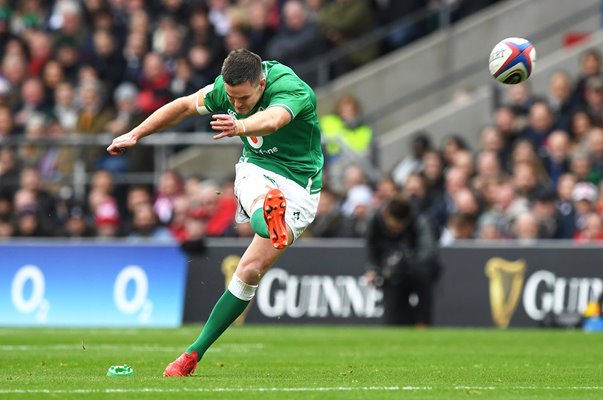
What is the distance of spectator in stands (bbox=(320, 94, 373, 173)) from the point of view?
71.1 ft

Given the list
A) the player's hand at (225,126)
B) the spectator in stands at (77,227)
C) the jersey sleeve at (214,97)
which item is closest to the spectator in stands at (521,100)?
the spectator in stands at (77,227)

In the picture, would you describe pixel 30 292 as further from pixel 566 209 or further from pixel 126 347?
pixel 566 209

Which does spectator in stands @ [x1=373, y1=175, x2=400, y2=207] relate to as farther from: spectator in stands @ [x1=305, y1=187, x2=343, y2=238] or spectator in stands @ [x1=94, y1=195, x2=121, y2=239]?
spectator in stands @ [x1=94, y1=195, x2=121, y2=239]

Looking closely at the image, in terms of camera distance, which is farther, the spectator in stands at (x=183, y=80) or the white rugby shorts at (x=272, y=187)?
the spectator in stands at (x=183, y=80)

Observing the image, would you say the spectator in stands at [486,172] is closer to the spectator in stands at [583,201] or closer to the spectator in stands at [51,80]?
the spectator in stands at [583,201]

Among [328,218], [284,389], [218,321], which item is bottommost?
[284,389]

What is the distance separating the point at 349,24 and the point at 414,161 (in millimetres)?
4102

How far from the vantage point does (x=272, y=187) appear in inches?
414

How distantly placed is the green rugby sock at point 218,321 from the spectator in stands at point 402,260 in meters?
7.50

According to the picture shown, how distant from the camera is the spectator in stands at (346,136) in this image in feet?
71.1

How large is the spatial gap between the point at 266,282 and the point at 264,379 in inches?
363

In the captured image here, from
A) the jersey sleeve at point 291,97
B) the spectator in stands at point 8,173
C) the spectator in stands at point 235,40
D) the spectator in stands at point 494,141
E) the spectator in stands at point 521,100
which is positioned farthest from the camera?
the spectator in stands at point 235,40

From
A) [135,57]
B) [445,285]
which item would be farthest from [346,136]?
[135,57]

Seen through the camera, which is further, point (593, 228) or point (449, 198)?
point (449, 198)
